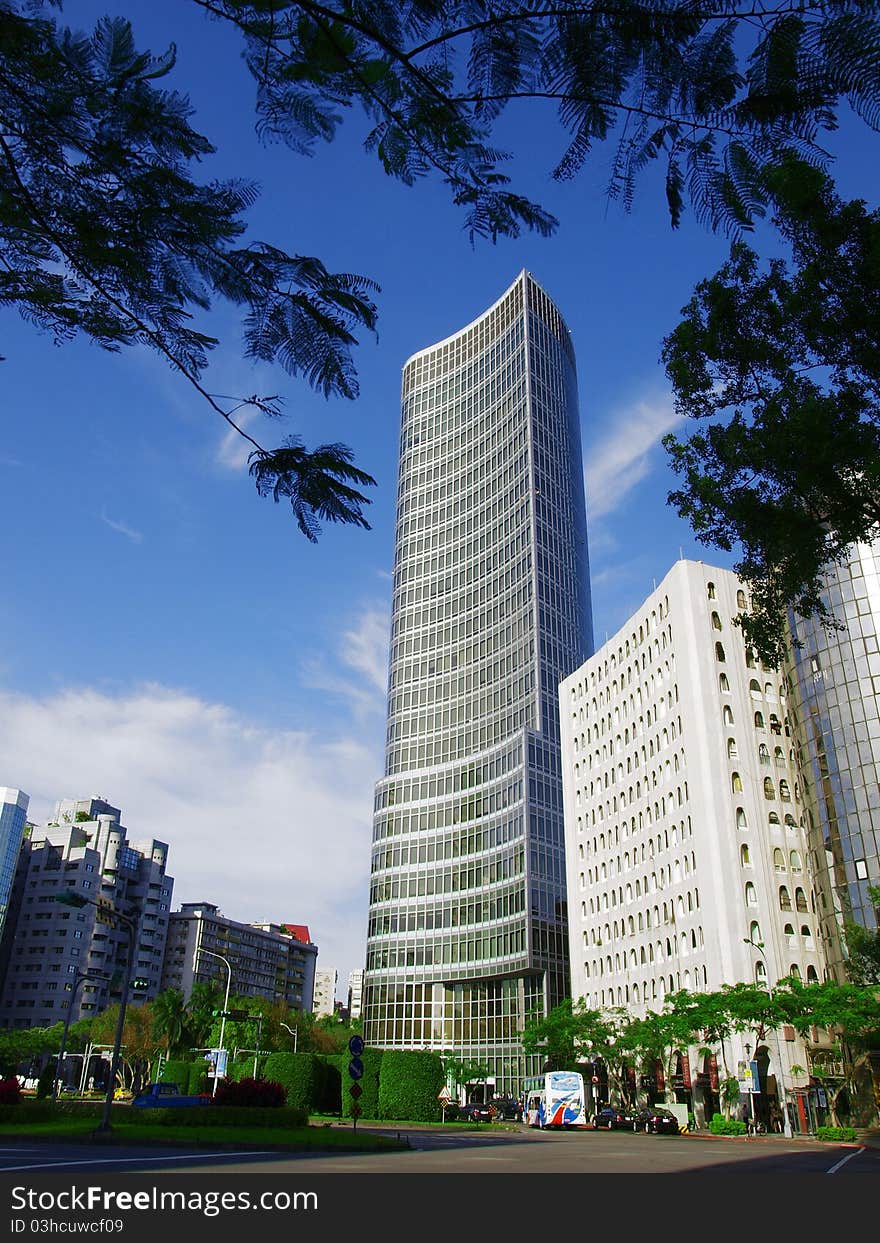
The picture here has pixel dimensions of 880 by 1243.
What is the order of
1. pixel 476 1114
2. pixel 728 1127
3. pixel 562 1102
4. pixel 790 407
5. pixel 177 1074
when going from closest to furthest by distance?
pixel 790 407, pixel 728 1127, pixel 562 1102, pixel 476 1114, pixel 177 1074

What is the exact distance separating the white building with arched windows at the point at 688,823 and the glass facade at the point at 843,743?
1.56 meters

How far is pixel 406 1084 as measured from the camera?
4234 cm

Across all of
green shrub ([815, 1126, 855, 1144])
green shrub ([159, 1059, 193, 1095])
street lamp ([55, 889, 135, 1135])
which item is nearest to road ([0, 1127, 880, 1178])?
street lamp ([55, 889, 135, 1135])

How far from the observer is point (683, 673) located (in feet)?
220

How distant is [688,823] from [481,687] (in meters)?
39.6

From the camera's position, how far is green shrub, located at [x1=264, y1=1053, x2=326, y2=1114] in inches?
1642

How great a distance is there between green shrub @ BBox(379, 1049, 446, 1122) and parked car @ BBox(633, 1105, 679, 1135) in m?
13.0

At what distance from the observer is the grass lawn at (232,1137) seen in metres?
23.5

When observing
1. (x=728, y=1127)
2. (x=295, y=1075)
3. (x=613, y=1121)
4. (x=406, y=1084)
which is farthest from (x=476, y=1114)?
(x=295, y=1075)

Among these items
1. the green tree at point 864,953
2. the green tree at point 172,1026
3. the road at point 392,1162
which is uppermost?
the green tree at point 864,953

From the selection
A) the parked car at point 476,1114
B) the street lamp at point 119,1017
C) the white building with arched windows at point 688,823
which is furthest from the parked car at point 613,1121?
the street lamp at point 119,1017

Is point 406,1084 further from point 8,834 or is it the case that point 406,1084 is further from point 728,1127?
point 8,834

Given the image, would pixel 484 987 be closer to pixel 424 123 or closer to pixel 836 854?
pixel 836 854

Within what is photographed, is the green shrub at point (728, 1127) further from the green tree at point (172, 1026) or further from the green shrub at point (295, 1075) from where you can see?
the green tree at point (172, 1026)
